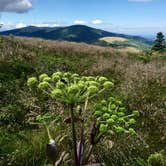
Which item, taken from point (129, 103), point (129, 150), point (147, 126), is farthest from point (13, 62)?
point (129, 150)

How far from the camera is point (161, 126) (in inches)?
278

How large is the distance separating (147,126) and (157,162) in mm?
2320

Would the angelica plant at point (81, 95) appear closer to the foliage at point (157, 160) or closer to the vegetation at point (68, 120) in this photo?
the vegetation at point (68, 120)

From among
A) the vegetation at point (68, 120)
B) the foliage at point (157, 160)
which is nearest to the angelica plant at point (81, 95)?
the vegetation at point (68, 120)

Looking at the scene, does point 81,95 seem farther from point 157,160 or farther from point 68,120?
point 157,160

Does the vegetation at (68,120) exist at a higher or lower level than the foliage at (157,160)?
lower

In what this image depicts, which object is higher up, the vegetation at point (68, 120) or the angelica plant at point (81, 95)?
the angelica plant at point (81, 95)

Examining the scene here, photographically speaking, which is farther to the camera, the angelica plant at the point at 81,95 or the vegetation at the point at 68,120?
the vegetation at the point at 68,120

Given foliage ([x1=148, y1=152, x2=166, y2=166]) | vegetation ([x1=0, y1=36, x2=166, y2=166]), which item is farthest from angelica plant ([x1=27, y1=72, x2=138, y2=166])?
foliage ([x1=148, y1=152, x2=166, y2=166])

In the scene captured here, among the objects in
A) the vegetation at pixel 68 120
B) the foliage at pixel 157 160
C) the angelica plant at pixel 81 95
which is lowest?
the vegetation at pixel 68 120

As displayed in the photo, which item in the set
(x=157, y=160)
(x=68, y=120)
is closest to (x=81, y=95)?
(x=68, y=120)

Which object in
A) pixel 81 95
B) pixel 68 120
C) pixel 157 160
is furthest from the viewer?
pixel 157 160

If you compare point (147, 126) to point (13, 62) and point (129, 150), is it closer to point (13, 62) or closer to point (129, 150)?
point (129, 150)

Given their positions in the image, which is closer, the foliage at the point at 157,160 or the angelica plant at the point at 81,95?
the angelica plant at the point at 81,95
